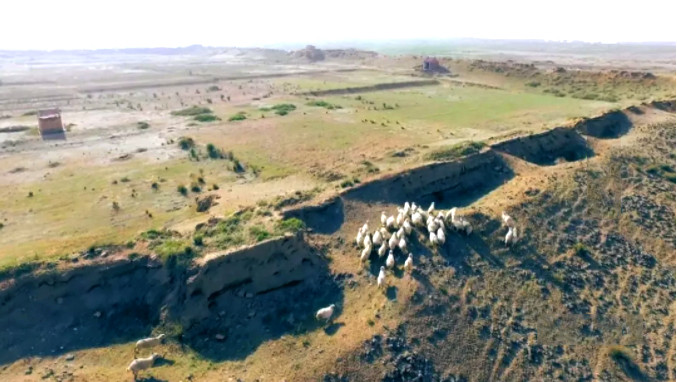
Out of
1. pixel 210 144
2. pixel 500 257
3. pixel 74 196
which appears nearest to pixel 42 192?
pixel 74 196

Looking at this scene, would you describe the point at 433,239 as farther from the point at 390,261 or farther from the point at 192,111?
the point at 192,111

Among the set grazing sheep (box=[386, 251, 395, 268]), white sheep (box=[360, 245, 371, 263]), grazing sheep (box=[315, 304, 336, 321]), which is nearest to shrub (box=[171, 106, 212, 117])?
white sheep (box=[360, 245, 371, 263])

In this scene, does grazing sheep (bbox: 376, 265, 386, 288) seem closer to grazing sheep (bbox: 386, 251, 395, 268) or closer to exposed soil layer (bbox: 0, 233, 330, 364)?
grazing sheep (bbox: 386, 251, 395, 268)

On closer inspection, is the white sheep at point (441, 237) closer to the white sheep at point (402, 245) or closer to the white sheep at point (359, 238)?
the white sheep at point (402, 245)

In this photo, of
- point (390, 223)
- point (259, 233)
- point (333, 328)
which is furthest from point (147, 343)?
point (390, 223)

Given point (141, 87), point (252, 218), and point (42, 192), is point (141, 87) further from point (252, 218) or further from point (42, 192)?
point (252, 218)

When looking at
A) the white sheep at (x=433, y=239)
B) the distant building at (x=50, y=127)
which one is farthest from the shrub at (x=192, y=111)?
the white sheep at (x=433, y=239)
